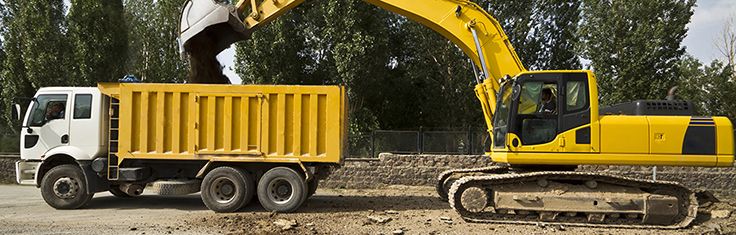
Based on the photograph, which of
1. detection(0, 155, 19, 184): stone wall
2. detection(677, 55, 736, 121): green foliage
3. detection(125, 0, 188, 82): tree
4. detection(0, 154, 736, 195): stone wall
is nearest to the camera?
detection(0, 154, 736, 195): stone wall

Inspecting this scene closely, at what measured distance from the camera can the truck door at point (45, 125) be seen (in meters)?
9.58

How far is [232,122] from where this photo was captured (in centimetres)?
922

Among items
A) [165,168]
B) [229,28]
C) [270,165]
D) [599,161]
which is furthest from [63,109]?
[599,161]

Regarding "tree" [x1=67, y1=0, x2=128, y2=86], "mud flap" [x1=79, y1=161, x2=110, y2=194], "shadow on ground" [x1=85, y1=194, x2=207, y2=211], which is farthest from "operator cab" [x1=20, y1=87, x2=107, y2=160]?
"tree" [x1=67, y1=0, x2=128, y2=86]

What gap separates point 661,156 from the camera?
Result: 7.63 metres

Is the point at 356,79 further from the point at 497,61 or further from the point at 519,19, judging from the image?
the point at 497,61

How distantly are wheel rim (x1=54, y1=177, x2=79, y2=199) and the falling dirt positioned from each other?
2772mm

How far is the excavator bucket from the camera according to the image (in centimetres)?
924

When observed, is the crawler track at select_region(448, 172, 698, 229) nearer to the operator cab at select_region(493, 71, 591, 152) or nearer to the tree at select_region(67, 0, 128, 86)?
the operator cab at select_region(493, 71, 591, 152)

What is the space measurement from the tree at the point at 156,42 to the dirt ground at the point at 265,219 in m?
14.0

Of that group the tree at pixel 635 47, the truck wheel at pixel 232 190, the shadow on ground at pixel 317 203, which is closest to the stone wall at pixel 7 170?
the shadow on ground at pixel 317 203

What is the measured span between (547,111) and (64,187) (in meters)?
8.38

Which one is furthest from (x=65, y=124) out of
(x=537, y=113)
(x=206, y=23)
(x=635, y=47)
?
(x=635, y=47)

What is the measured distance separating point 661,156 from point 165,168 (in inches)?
322
